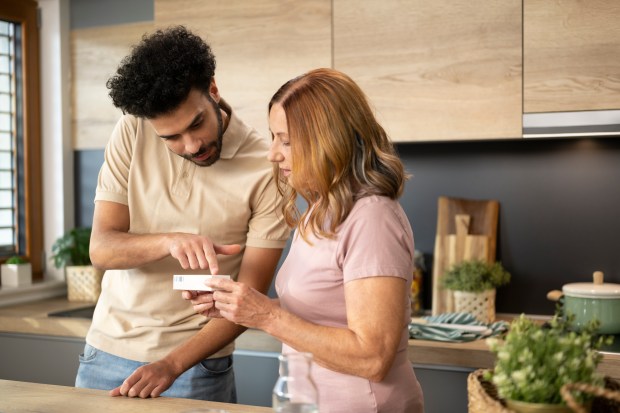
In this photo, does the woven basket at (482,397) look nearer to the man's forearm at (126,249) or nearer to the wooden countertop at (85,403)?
the wooden countertop at (85,403)

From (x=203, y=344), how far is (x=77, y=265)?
187 cm

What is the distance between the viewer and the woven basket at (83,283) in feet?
11.5

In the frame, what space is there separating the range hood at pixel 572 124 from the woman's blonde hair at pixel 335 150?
1.34m

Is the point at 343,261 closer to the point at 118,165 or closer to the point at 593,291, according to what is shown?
the point at 118,165

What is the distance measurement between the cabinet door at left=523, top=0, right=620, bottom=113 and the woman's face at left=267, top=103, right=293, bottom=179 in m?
1.41

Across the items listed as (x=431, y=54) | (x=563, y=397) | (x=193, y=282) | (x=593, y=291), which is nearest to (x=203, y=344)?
(x=193, y=282)

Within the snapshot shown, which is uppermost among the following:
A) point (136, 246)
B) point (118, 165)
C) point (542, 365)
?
point (118, 165)

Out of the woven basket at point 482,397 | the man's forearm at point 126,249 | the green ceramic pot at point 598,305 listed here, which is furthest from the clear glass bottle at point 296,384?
the green ceramic pot at point 598,305

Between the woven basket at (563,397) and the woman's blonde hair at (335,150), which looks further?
the woman's blonde hair at (335,150)

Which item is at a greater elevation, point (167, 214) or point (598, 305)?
point (167, 214)

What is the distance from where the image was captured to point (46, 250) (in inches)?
149

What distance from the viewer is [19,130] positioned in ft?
12.1

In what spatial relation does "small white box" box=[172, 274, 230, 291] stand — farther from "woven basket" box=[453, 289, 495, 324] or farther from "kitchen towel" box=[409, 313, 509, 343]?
"woven basket" box=[453, 289, 495, 324]

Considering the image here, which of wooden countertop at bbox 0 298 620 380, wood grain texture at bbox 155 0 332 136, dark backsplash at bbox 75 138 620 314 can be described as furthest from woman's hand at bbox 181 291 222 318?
dark backsplash at bbox 75 138 620 314
